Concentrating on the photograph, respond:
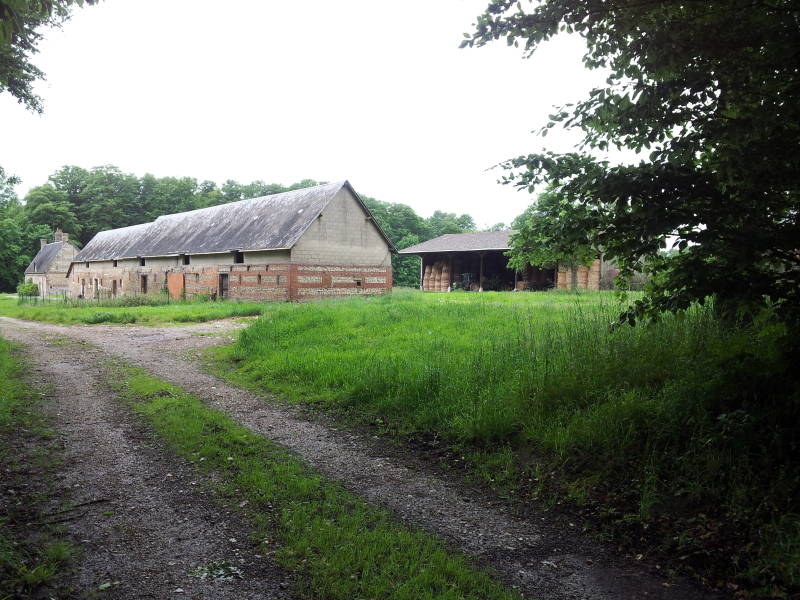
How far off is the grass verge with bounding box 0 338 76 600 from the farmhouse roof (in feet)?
66.0

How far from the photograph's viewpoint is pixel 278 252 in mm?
27219

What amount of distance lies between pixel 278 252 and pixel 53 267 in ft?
152

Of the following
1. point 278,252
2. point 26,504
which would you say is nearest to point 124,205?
point 278,252

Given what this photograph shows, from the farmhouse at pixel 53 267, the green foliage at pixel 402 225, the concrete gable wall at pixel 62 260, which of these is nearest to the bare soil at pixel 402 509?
the farmhouse at pixel 53 267

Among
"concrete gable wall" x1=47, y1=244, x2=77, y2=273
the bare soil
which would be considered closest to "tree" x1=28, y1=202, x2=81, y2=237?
"concrete gable wall" x1=47, y1=244, x2=77, y2=273

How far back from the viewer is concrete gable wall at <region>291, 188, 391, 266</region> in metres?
27.4

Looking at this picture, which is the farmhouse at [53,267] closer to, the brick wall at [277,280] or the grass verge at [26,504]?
the brick wall at [277,280]

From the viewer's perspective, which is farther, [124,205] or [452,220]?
[452,220]

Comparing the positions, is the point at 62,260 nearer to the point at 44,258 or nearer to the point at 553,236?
the point at 44,258

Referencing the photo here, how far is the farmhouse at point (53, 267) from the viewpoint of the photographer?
58.3 meters

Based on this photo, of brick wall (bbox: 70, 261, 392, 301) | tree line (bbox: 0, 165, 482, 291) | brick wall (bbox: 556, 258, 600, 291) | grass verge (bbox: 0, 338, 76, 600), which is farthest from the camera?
tree line (bbox: 0, 165, 482, 291)

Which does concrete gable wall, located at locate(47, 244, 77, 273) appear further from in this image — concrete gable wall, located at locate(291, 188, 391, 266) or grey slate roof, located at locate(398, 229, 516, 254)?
concrete gable wall, located at locate(291, 188, 391, 266)

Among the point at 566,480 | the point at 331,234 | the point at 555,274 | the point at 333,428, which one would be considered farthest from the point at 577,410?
the point at 555,274

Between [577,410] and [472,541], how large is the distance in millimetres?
2153
